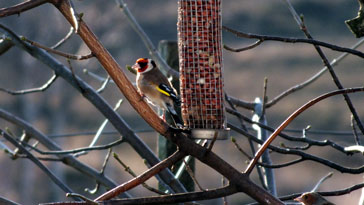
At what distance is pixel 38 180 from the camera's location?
81.0 feet

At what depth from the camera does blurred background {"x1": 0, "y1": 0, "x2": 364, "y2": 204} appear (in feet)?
74.7

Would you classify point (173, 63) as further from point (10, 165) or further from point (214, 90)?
point (10, 165)

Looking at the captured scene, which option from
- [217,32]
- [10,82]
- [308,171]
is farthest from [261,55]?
[217,32]

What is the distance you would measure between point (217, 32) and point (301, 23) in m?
0.53

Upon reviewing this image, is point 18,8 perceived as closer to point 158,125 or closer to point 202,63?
point 158,125

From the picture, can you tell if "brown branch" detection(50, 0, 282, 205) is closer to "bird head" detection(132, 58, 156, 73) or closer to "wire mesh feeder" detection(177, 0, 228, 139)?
"wire mesh feeder" detection(177, 0, 228, 139)

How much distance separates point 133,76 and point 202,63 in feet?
54.7

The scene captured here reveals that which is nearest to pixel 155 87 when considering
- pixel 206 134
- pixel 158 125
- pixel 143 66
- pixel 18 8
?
pixel 143 66

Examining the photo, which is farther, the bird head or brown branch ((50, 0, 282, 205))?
the bird head

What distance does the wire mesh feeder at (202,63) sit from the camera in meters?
4.02

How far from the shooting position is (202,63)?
4062mm

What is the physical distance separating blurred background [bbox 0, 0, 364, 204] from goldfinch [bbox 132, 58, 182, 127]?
14.8 metres

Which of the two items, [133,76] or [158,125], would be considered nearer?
[158,125]

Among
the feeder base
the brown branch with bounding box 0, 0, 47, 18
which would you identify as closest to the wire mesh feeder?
the feeder base
